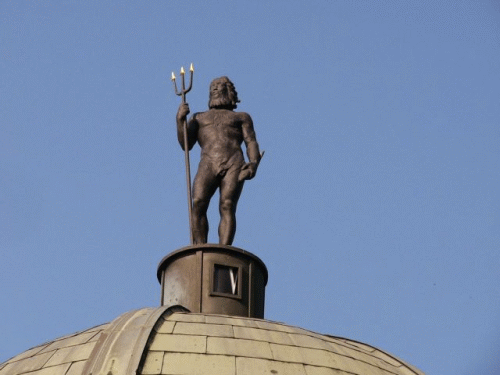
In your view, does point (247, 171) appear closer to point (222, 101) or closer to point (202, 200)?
point (202, 200)

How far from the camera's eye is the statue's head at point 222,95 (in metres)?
37.7

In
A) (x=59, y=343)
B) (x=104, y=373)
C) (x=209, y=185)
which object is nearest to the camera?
(x=104, y=373)

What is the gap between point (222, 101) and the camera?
37625mm

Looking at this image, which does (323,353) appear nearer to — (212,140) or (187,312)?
(187,312)

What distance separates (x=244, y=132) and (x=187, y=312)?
13.9 feet

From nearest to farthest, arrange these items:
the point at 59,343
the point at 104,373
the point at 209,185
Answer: the point at 104,373 → the point at 59,343 → the point at 209,185

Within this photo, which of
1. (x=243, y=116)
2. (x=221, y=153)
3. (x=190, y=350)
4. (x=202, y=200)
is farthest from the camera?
(x=243, y=116)

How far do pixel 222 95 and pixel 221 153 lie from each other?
141 cm

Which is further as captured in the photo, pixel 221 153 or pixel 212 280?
pixel 221 153

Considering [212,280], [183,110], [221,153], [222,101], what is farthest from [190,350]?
[222,101]

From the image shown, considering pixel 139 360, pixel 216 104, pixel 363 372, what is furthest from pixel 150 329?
pixel 216 104

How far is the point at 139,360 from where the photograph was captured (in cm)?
3206

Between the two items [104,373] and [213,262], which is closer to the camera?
[104,373]

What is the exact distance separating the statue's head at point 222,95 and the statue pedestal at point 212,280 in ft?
10.6
